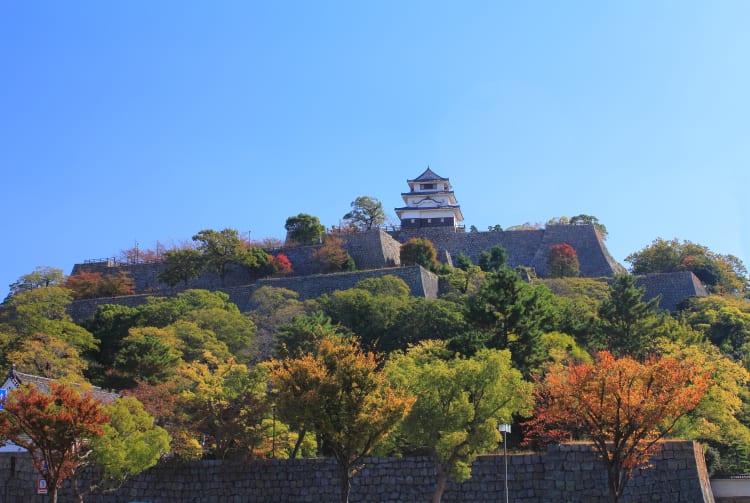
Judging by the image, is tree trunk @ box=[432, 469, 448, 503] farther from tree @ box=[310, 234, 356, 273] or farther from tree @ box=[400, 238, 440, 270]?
tree @ box=[310, 234, 356, 273]

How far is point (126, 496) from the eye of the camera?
24500 millimetres

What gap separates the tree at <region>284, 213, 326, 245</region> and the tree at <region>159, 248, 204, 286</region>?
741cm

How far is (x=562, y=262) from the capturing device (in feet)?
178

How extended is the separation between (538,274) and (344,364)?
38.7 meters

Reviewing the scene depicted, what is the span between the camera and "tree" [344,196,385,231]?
65.8 meters

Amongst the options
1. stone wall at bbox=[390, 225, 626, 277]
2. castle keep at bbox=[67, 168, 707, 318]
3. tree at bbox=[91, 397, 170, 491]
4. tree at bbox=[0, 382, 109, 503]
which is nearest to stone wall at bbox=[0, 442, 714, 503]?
tree at bbox=[91, 397, 170, 491]

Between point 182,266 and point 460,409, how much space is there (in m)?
33.3

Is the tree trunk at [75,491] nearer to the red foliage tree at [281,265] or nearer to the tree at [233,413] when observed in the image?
the tree at [233,413]

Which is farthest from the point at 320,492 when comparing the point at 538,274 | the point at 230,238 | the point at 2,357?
the point at 538,274

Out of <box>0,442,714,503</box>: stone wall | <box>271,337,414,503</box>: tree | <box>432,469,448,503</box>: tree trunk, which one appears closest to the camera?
<box>271,337,414,503</box>: tree

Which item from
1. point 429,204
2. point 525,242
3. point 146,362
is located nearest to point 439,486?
point 146,362

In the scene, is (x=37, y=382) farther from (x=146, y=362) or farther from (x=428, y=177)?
(x=428, y=177)

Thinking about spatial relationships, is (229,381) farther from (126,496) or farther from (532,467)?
(532,467)

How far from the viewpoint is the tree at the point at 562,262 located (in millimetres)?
53938
